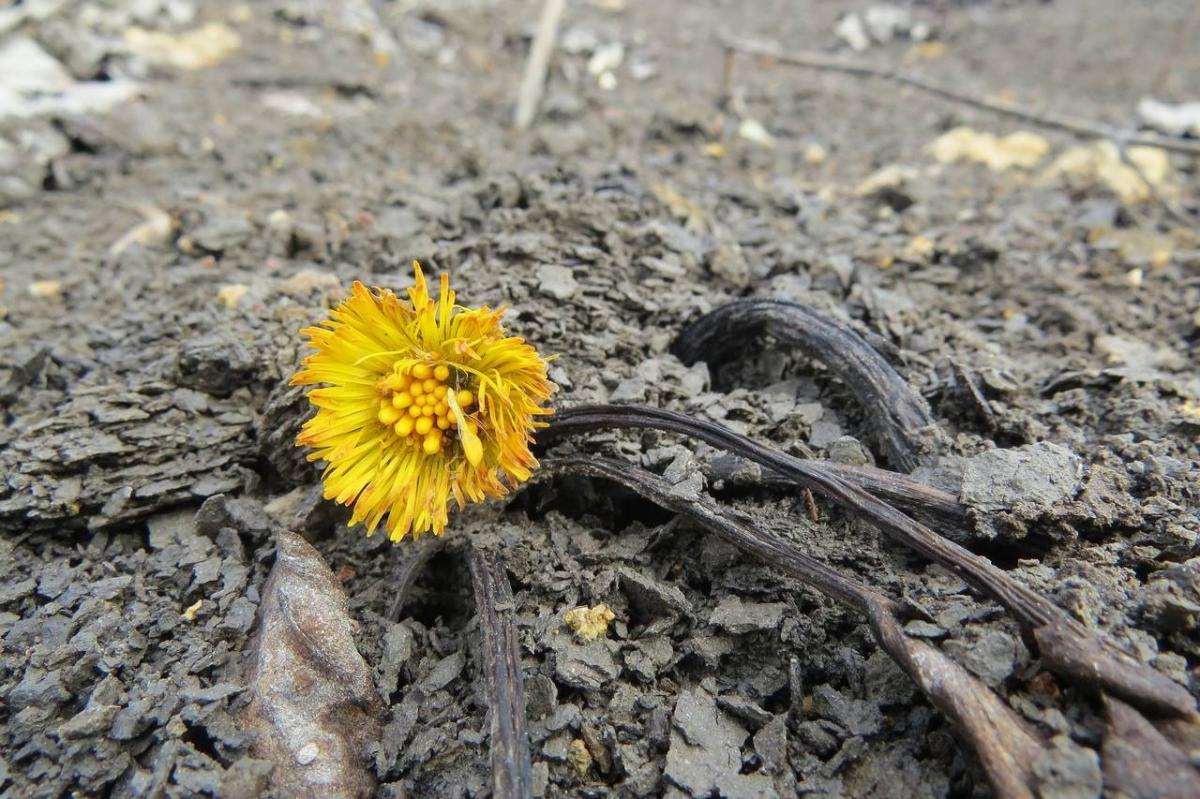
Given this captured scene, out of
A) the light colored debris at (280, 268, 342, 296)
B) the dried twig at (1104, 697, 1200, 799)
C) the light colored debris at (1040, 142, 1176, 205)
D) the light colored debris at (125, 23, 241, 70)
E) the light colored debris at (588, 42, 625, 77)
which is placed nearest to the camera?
the dried twig at (1104, 697, 1200, 799)

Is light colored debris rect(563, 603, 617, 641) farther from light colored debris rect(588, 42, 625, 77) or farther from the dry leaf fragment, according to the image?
light colored debris rect(588, 42, 625, 77)

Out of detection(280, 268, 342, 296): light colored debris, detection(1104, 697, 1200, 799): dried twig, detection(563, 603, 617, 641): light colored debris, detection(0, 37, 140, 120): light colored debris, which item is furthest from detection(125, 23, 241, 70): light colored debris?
detection(1104, 697, 1200, 799): dried twig

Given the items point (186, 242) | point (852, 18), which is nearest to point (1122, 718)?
point (186, 242)

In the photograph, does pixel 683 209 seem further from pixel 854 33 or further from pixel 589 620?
pixel 854 33

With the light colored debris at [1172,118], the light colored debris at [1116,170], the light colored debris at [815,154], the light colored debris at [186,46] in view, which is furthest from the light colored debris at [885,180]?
the light colored debris at [186,46]

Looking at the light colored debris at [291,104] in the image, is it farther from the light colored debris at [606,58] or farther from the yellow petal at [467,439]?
the yellow petal at [467,439]
